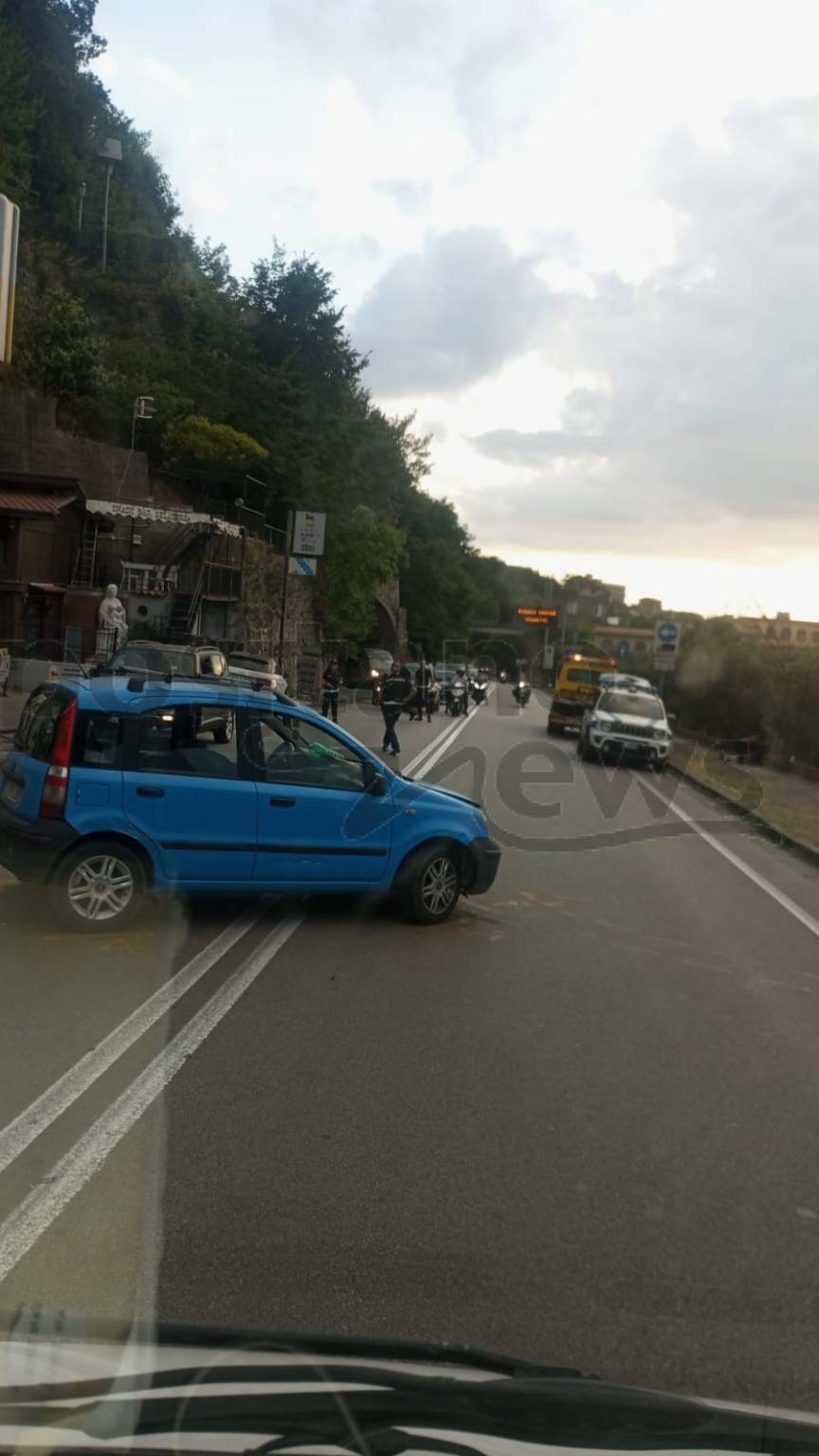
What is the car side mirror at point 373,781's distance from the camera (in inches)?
376

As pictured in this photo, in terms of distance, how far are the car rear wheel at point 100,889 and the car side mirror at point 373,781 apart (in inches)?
69.5

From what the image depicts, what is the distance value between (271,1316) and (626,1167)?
1.89 metres

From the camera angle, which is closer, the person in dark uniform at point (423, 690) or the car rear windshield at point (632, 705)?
the car rear windshield at point (632, 705)

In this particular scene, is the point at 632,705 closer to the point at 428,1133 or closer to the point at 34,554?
the point at 34,554

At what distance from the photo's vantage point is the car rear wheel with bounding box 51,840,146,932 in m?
8.65

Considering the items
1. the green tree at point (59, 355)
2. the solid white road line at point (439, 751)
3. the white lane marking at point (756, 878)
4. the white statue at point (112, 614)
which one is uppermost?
the green tree at point (59, 355)

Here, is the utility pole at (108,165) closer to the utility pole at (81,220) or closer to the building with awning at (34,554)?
the utility pole at (81,220)

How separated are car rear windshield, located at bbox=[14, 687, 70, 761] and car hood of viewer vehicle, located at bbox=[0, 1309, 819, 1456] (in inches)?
225

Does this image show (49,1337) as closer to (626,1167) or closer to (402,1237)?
(402,1237)

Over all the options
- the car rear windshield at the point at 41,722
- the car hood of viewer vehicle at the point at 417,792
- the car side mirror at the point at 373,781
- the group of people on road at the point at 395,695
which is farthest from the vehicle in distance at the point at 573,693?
the car rear windshield at the point at 41,722

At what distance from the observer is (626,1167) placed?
5.29 m

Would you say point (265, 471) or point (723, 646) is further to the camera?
point (265, 471)

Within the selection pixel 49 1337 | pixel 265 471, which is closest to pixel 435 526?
pixel 265 471

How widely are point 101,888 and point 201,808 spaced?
844mm
